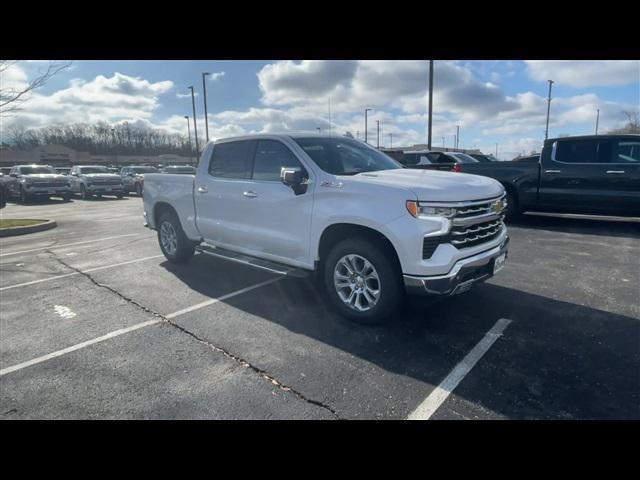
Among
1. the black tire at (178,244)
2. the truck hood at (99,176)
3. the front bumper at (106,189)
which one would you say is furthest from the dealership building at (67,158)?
the black tire at (178,244)

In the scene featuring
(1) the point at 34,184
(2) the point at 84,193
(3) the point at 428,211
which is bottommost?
(2) the point at 84,193

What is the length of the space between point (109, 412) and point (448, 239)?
2.94 metres

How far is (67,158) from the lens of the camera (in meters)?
71.3

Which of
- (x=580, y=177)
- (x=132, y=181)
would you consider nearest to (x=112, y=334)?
(x=580, y=177)

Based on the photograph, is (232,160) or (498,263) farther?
(232,160)

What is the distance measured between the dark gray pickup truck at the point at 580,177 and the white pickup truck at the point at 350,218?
529 centimetres

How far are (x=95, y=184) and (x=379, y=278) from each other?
2095cm

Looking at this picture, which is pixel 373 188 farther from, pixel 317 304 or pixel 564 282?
pixel 564 282

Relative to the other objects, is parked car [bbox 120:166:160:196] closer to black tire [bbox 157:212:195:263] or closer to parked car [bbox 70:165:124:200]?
parked car [bbox 70:165:124:200]

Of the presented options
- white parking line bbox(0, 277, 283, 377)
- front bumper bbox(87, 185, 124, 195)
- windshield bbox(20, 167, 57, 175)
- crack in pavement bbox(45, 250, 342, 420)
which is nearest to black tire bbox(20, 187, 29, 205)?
windshield bbox(20, 167, 57, 175)

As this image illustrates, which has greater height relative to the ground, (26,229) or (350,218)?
(350,218)

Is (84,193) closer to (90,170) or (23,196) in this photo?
(90,170)

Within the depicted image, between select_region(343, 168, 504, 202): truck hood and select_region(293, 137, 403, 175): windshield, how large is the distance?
0.28 meters

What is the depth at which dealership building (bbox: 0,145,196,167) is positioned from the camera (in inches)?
2498
